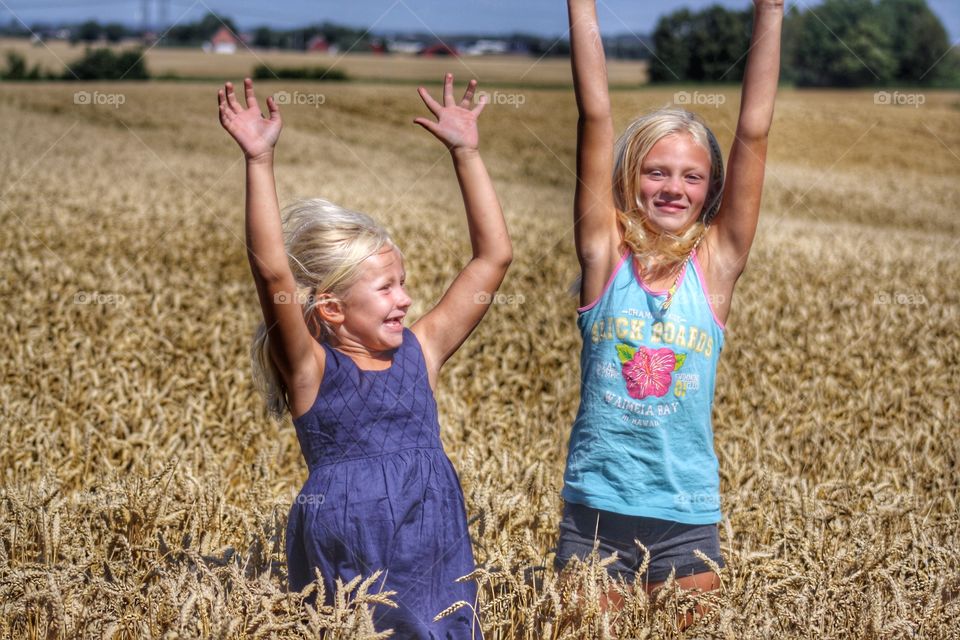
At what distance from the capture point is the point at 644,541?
2.74m

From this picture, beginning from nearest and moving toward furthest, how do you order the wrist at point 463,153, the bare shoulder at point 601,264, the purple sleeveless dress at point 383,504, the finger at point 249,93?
the finger at point 249,93
the purple sleeveless dress at point 383,504
the wrist at point 463,153
the bare shoulder at point 601,264

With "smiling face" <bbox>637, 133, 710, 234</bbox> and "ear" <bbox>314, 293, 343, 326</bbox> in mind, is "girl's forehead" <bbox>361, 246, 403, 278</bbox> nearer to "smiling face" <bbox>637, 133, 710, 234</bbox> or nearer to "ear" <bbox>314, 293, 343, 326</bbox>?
"ear" <bbox>314, 293, 343, 326</bbox>

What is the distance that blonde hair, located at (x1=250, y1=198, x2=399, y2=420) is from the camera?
2598 millimetres

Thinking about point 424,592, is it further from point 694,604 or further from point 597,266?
point 597,266

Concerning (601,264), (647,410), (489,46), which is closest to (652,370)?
(647,410)

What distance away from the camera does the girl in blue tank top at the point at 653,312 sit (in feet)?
8.95

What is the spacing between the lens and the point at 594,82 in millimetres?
2717

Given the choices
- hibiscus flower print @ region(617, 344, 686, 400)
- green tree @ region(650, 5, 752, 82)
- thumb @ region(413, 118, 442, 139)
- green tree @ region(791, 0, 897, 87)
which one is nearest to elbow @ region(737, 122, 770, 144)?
hibiscus flower print @ region(617, 344, 686, 400)

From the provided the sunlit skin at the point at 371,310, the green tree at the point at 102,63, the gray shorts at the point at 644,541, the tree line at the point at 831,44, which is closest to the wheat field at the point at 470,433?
the gray shorts at the point at 644,541

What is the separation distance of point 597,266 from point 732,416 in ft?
9.06

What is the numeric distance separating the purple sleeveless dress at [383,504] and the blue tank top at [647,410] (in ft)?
1.33

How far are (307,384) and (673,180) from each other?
3.78 ft

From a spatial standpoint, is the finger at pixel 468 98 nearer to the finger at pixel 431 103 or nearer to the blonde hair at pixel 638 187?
the finger at pixel 431 103

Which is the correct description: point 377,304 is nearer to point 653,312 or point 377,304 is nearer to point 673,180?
point 653,312
